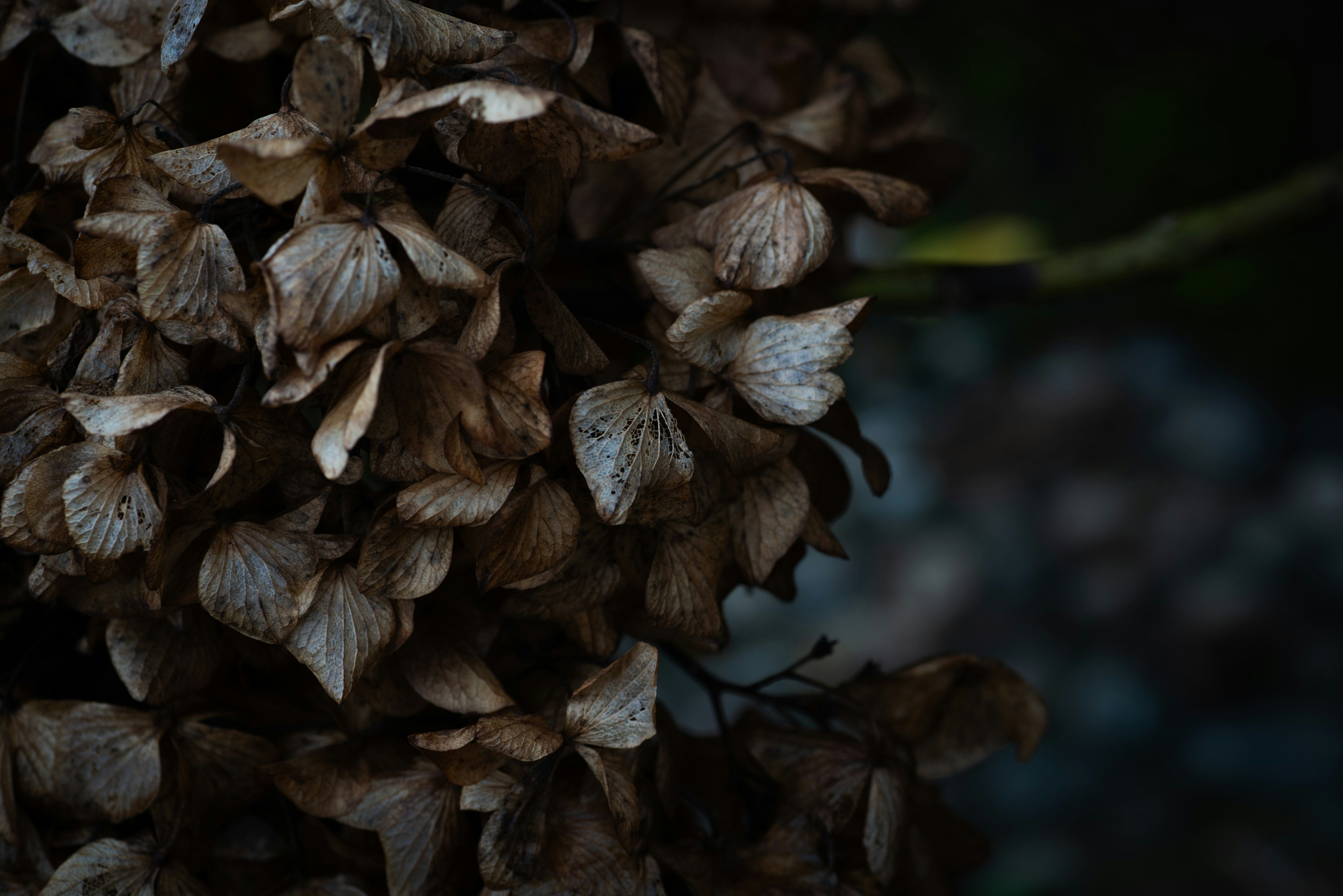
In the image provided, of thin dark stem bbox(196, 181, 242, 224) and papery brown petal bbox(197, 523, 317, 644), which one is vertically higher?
thin dark stem bbox(196, 181, 242, 224)

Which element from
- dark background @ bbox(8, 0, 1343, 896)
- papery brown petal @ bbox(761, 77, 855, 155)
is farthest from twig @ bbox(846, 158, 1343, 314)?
dark background @ bbox(8, 0, 1343, 896)

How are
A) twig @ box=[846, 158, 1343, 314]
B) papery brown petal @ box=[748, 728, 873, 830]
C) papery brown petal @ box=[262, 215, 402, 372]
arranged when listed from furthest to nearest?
twig @ box=[846, 158, 1343, 314] < papery brown petal @ box=[748, 728, 873, 830] < papery brown petal @ box=[262, 215, 402, 372]

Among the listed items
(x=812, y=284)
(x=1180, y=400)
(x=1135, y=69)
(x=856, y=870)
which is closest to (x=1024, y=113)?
(x=1135, y=69)

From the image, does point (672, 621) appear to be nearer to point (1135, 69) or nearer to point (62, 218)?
point (62, 218)

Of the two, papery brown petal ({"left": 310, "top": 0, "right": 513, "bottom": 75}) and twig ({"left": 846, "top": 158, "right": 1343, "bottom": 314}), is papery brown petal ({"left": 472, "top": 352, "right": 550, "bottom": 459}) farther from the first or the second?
twig ({"left": 846, "top": 158, "right": 1343, "bottom": 314})

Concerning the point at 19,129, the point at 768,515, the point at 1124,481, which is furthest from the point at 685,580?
the point at 1124,481

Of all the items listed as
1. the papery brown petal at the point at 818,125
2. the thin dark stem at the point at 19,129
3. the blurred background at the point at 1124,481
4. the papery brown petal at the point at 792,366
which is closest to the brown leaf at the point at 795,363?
the papery brown petal at the point at 792,366

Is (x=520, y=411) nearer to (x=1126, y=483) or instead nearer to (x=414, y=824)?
(x=414, y=824)
